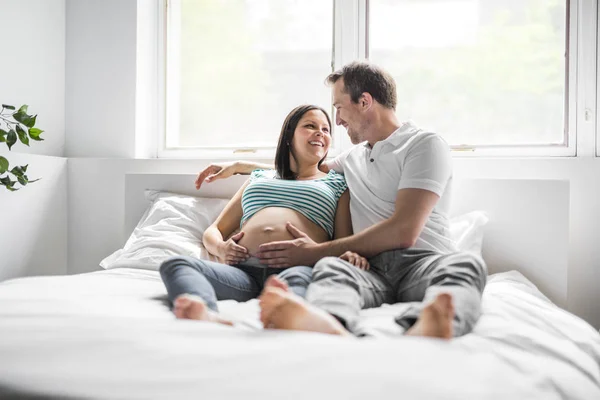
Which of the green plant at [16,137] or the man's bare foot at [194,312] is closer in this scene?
the man's bare foot at [194,312]

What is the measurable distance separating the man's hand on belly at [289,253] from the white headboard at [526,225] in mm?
678

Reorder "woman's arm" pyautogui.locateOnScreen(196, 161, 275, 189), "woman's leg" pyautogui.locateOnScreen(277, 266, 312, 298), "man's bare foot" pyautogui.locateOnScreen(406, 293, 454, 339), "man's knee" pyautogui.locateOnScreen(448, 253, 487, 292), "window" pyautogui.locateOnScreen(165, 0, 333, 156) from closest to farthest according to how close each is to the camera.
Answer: "man's bare foot" pyautogui.locateOnScreen(406, 293, 454, 339) < "man's knee" pyautogui.locateOnScreen(448, 253, 487, 292) < "woman's leg" pyautogui.locateOnScreen(277, 266, 312, 298) < "woman's arm" pyautogui.locateOnScreen(196, 161, 275, 189) < "window" pyautogui.locateOnScreen(165, 0, 333, 156)

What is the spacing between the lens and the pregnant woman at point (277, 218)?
1363 mm

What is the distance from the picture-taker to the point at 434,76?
2.34 m

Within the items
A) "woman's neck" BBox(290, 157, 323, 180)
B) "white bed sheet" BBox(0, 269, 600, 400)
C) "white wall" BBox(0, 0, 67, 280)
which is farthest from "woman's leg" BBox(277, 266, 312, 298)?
"white wall" BBox(0, 0, 67, 280)

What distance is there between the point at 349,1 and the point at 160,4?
96 centimetres

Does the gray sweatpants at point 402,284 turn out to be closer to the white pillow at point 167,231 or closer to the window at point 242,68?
the white pillow at point 167,231

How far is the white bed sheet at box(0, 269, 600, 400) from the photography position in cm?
68

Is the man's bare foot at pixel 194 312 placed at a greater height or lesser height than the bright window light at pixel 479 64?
lesser

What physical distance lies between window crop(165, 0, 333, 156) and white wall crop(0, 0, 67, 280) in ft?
1.74

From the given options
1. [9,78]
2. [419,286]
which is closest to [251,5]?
[9,78]

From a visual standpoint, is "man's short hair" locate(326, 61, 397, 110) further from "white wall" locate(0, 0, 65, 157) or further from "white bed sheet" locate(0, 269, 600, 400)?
"white wall" locate(0, 0, 65, 157)

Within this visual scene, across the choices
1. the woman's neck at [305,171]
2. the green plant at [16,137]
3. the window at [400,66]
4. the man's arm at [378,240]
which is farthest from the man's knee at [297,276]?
the green plant at [16,137]

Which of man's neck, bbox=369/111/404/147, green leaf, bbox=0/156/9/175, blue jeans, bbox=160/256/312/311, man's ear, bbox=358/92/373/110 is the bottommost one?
blue jeans, bbox=160/256/312/311
